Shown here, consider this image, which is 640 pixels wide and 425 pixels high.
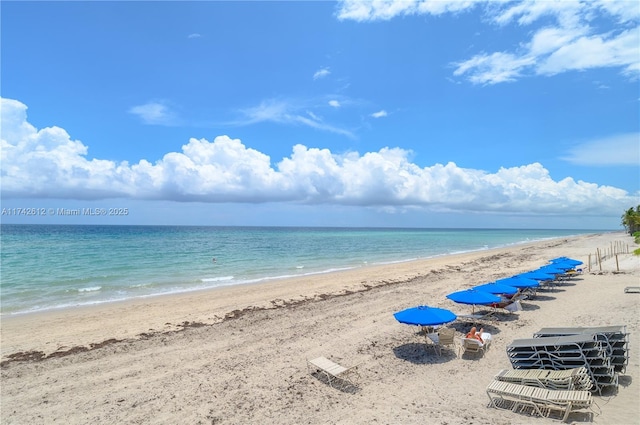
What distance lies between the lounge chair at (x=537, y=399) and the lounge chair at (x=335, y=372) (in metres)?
3.14

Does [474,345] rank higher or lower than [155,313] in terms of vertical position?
higher

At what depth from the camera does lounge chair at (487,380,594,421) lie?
6.58m

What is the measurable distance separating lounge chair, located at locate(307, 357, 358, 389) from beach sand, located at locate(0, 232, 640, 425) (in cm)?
24

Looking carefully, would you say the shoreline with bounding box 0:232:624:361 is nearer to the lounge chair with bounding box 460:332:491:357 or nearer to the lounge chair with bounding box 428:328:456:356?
the lounge chair with bounding box 428:328:456:356

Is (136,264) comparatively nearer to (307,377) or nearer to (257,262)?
(257,262)

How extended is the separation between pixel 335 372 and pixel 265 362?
99.0 inches

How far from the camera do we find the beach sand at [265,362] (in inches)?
291

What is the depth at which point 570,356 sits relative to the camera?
7.78m

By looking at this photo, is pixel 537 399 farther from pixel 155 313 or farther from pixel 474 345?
pixel 155 313

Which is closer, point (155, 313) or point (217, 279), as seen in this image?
point (155, 313)

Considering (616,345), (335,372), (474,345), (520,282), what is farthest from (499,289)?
(335,372)

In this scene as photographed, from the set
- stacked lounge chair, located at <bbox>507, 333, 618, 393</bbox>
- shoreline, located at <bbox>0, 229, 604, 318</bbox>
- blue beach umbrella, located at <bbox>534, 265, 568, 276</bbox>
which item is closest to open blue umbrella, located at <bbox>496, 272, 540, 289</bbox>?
blue beach umbrella, located at <bbox>534, 265, 568, 276</bbox>

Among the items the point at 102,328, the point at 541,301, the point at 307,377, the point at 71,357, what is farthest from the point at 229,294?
the point at 541,301

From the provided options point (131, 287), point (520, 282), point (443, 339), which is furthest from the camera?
point (131, 287)
